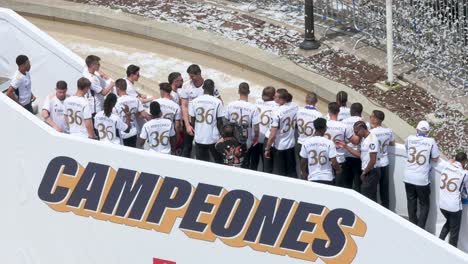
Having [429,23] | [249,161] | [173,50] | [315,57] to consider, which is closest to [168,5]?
[173,50]

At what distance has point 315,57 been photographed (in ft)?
55.8

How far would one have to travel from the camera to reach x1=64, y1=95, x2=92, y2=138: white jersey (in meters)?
12.5

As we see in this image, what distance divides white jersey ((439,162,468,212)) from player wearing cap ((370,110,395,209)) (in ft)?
2.65

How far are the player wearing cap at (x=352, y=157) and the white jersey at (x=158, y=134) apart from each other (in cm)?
216

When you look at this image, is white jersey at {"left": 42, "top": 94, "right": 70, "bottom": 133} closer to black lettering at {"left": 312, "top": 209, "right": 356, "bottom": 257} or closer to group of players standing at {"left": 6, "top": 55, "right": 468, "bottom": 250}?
group of players standing at {"left": 6, "top": 55, "right": 468, "bottom": 250}

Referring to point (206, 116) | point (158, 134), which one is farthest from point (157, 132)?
point (206, 116)

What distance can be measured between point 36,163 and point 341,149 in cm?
369

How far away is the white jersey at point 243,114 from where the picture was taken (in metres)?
12.4

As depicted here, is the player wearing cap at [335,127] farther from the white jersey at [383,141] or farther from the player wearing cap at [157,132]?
the player wearing cap at [157,132]

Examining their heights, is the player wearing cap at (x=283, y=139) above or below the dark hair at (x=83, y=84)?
below

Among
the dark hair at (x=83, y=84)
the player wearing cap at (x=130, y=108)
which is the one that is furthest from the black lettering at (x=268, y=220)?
the dark hair at (x=83, y=84)

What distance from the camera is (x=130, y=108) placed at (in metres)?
12.6

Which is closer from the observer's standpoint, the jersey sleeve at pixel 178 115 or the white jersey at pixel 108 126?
the white jersey at pixel 108 126

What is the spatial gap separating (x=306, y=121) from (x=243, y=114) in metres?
0.81
